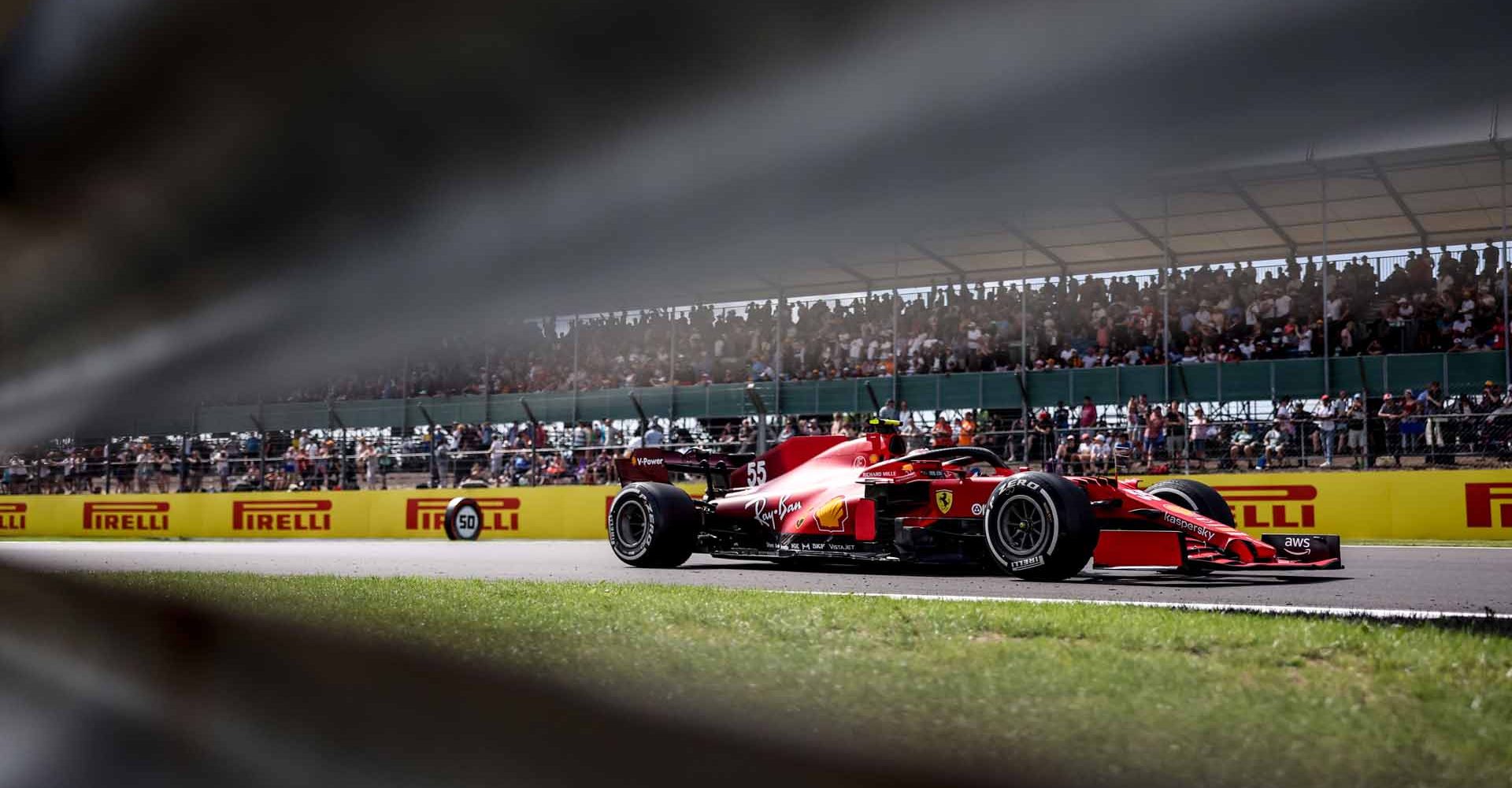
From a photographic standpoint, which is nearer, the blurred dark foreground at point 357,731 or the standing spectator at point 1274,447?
the blurred dark foreground at point 357,731

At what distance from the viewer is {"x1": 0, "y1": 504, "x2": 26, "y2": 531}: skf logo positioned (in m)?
24.1

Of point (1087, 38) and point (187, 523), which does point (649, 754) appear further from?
point (187, 523)

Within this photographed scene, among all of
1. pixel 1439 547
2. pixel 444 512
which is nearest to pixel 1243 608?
pixel 1439 547

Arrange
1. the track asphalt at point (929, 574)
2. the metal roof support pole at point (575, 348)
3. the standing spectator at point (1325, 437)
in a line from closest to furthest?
the metal roof support pole at point (575, 348)
the track asphalt at point (929, 574)
the standing spectator at point (1325, 437)

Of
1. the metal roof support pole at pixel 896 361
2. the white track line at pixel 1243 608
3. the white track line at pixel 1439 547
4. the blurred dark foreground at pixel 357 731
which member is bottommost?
the white track line at pixel 1439 547

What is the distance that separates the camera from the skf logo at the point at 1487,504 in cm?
1352

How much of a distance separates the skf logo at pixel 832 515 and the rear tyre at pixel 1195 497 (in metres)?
2.27

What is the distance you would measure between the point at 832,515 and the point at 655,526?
5.19 feet

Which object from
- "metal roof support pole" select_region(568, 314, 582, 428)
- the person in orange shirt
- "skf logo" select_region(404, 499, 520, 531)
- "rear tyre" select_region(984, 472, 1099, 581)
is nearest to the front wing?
"rear tyre" select_region(984, 472, 1099, 581)

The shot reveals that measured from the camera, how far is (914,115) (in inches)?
71.9

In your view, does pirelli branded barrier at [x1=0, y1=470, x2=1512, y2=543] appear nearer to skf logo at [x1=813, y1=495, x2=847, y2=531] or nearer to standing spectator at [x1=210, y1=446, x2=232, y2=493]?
standing spectator at [x1=210, y1=446, x2=232, y2=493]

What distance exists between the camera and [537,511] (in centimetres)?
1942

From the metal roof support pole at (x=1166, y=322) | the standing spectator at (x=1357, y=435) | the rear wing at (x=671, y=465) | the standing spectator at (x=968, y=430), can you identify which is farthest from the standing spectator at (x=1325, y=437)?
the rear wing at (x=671, y=465)

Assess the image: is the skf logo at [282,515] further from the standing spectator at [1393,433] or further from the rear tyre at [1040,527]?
the standing spectator at [1393,433]
